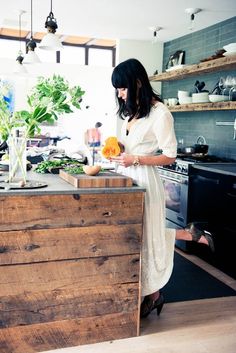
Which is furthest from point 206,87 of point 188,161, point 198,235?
point 198,235

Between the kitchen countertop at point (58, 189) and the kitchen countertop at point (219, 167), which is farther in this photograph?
the kitchen countertop at point (219, 167)

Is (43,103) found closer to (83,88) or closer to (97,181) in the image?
(97,181)

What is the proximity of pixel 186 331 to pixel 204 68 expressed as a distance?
295 centimetres

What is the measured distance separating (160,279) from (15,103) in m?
5.57

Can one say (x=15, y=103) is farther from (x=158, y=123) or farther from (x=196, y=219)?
(x=158, y=123)

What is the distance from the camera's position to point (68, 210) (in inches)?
82.8

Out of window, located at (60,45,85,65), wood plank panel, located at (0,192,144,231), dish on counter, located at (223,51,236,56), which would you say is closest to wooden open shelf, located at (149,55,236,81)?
dish on counter, located at (223,51,236,56)

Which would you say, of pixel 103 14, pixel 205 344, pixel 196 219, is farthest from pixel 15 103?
pixel 205 344

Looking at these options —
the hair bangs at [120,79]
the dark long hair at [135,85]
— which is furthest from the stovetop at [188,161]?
the hair bangs at [120,79]

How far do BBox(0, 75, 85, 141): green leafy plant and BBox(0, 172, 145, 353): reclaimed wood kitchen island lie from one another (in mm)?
384

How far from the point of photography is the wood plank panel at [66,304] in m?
2.10

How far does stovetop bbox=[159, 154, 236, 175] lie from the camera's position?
4.11 meters

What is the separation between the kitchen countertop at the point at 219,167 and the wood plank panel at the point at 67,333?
5.51 feet

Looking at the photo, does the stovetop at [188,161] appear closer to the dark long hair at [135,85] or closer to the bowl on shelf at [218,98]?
the bowl on shelf at [218,98]
